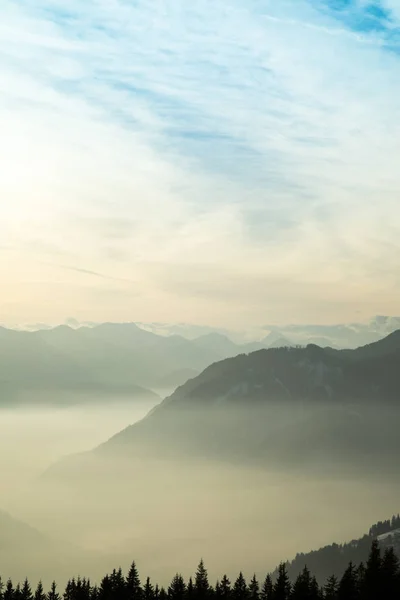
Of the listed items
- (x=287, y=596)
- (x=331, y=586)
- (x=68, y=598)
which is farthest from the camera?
(x=68, y=598)

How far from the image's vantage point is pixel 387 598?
4722 inches

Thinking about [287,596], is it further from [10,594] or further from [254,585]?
[10,594]

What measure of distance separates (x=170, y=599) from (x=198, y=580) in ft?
27.8

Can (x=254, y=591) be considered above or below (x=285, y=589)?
below

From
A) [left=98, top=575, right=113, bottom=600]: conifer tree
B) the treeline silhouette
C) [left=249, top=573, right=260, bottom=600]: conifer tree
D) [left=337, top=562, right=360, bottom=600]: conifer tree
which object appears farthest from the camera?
[left=98, top=575, right=113, bottom=600]: conifer tree

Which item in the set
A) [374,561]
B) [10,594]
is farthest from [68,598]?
[374,561]

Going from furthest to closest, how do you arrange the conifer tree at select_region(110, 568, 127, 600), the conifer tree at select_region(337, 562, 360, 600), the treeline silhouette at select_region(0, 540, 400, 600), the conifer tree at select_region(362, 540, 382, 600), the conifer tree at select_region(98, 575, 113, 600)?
the conifer tree at select_region(98, 575, 113, 600) → the conifer tree at select_region(110, 568, 127, 600) → the conifer tree at select_region(337, 562, 360, 600) → the treeline silhouette at select_region(0, 540, 400, 600) → the conifer tree at select_region(362, 540, 382, 600)

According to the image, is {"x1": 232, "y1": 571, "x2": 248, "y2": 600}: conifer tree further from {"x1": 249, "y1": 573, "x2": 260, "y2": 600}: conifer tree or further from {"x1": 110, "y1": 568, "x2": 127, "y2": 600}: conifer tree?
{"x1": 110, "y1": 568, "x2": 127, "y2": 600}: conifer tree

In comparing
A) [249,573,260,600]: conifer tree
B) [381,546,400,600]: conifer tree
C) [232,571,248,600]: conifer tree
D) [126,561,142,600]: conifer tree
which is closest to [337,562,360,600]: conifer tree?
[381,546,400,600]: conifer tree

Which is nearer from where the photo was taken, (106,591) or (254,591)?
(254,591)

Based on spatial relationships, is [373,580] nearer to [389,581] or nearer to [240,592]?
[389,581]

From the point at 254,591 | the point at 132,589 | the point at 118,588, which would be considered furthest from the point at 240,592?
the point at 118,588

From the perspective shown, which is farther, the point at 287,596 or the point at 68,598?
the point at 68,598

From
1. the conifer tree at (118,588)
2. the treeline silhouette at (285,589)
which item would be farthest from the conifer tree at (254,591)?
the conifer tree at (118,588)
